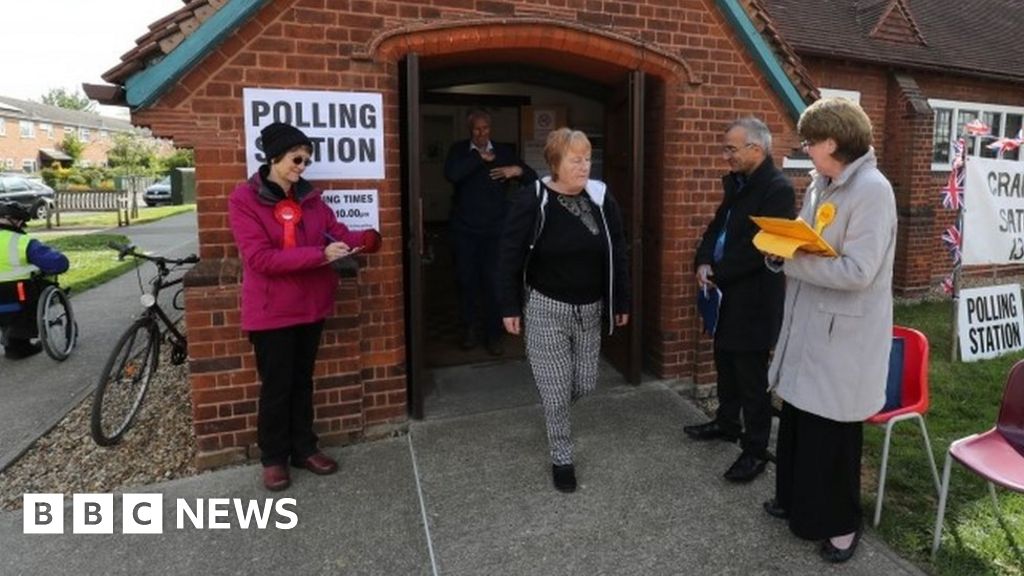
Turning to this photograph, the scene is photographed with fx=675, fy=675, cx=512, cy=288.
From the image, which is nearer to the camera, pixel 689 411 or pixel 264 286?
pixel 264 286

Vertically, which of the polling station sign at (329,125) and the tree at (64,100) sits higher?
the tree at (64,100)

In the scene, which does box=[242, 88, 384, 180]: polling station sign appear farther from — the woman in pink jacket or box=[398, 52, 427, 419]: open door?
the woman in pink jacket

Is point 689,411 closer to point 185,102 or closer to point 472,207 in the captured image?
point 472,207

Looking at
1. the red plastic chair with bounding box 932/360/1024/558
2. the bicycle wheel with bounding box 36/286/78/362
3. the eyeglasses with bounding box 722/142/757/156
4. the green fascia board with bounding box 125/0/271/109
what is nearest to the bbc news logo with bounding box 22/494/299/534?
the green fascia board with bounding box 125/0/271/109

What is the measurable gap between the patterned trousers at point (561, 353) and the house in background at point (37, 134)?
57.3m

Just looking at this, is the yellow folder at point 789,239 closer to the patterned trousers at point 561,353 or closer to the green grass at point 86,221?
the patterned trousers at point 561,353

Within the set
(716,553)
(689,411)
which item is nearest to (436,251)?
(689,411)

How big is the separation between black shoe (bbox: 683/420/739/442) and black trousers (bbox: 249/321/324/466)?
2.34 meters

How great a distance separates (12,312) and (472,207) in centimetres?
473

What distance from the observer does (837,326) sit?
282cm

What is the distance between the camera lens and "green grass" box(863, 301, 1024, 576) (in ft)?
10.2

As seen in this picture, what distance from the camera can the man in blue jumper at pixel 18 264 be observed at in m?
6.36

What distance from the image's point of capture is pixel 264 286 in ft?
11.4

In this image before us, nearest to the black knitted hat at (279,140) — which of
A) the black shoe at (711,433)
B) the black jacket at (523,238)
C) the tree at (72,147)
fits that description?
the black jacket at (523,238)
